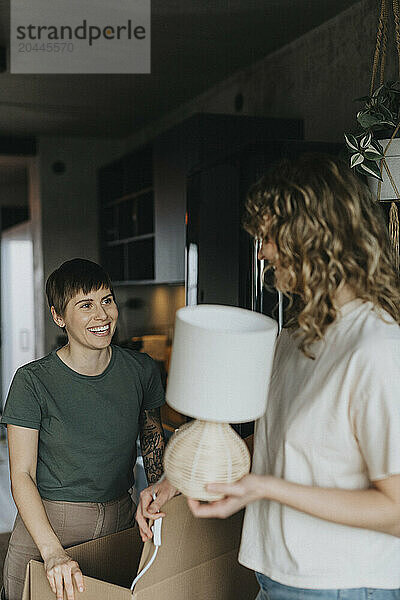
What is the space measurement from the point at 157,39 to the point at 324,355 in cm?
290

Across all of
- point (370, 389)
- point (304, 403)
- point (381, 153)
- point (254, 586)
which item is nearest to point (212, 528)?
point (254, 586)

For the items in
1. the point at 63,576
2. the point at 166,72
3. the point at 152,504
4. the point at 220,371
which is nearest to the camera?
the point at 220,371

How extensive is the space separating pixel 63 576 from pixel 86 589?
0.07 meters

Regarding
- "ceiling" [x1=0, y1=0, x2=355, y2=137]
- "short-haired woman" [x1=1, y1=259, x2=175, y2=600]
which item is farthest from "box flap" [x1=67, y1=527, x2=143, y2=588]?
"ceiling" [x1=0, y1=0, x2=355, y2=137]

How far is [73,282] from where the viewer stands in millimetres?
1979

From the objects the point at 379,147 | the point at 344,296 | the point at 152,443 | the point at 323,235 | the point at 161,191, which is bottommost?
the point at 152,443

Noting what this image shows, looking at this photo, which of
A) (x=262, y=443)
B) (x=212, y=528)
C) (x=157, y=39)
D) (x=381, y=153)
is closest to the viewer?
(x=262, y=443)

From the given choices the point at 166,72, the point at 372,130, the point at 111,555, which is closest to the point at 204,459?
the point at 111,555

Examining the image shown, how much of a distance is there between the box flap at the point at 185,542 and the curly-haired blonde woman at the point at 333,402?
25cm

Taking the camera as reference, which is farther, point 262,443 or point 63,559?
point 63,559

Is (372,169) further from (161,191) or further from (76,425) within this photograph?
(161,191)

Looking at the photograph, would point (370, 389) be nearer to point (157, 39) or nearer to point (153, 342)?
point (157, 39)

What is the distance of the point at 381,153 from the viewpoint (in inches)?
75.9

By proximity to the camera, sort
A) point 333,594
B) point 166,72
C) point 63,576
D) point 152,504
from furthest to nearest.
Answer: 1. point 166,72
2. point 63,576
3. point 152,504
4. point 333,594
